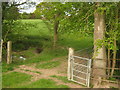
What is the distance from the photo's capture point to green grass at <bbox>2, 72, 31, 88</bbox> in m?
7.79

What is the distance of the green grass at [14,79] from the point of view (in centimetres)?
779

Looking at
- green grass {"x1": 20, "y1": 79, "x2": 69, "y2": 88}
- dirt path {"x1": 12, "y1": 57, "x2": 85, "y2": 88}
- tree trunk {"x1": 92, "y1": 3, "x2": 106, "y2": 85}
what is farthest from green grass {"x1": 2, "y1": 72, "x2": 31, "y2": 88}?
tree trunk {"x1": 92, "y1": 3, "x2": 106, "y2": 85}

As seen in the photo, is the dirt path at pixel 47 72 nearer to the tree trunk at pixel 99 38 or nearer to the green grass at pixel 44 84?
the green grass at pixel 44 84

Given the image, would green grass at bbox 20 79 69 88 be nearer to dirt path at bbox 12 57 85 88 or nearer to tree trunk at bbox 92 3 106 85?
dirt path at bbox 12 57 85 88

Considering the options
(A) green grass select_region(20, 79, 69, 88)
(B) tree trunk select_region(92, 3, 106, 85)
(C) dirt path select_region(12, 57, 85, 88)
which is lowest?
(A) green grass select_region(20, 79, 69, 88)

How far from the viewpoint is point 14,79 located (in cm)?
846

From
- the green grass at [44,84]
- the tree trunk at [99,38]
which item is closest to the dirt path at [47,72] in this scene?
the green grass at [44,84]

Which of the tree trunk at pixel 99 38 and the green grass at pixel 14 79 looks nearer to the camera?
the green grass at pixel 14 79

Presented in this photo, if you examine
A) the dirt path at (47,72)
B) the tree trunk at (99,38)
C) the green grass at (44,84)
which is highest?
the tree trunk at (99,38)

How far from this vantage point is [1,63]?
1177 centimetres

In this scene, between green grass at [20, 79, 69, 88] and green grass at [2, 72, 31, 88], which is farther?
green grass at [2, 72, 31, 88]

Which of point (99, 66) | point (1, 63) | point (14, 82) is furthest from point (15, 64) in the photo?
point (99, 66)

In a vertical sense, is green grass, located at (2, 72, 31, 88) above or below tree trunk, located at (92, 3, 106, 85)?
below

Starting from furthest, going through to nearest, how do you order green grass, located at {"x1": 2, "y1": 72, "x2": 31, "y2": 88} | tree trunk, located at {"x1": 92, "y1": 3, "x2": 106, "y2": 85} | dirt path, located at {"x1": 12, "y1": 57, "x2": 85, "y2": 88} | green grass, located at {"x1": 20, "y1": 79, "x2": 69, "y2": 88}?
tree trunk, located at {"x1": 92, "y1": 3, "x2": 106, "y2": 85}
dirt path, located at {"x1": 12, "y1": 57, "x2": 85, "y2": 88}
green grass, located at {"x1": 2, "y1": 72, "x2": 31, "y2": 88}
green grass, located at {"x1": 20, "y1": 79, "x2": 69, "y2": 88}
